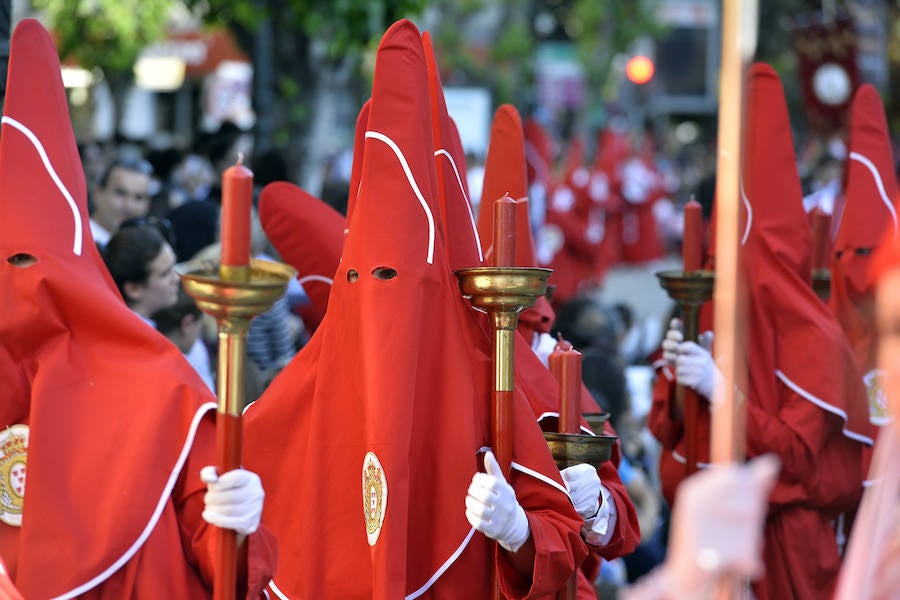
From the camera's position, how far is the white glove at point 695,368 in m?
4.66

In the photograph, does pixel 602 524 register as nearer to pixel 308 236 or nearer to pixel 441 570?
pixel 441 570

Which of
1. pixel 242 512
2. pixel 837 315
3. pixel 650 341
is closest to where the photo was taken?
pixel 242 512

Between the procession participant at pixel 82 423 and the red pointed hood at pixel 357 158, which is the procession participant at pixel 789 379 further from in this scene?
the procession participant at pixel 82 423

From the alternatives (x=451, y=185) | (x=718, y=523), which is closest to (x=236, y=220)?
(x=451, y=185)

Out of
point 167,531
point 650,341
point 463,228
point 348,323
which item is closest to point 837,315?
point 463,228

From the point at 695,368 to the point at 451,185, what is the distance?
1.33 metres

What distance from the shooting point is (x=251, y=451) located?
360cm

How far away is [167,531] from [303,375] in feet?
1.72

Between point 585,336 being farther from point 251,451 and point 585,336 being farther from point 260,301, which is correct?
point 260,301

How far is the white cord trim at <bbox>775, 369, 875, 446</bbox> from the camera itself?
4.71 m

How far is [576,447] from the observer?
145 inches

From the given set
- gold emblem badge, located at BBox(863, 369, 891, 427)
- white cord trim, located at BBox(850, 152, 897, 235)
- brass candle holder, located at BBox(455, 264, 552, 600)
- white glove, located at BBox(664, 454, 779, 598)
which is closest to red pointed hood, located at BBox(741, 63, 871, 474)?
gold emblem badge, located at BBox(863, 369, 891, 427)

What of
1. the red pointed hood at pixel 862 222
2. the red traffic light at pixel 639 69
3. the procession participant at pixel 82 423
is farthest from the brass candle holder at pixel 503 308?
the red traffic light at pixel 639 69

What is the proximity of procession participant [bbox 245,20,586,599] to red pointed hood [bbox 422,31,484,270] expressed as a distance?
112 millimetres
